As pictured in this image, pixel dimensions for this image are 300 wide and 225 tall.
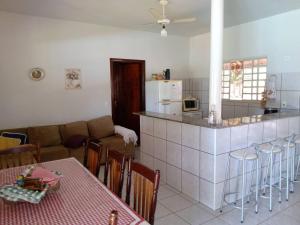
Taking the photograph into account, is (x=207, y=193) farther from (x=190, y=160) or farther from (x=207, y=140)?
(x=207, y=140)


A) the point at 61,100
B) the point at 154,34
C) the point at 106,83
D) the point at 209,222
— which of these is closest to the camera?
the point at 209,222

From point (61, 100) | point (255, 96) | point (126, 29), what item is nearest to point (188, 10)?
point (126, 29)

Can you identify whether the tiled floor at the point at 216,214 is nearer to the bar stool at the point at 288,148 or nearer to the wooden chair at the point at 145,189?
the bar stool at the point at 288,148

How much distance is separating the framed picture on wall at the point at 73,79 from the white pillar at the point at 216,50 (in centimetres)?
271

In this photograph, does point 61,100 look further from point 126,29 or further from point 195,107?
point 195,107

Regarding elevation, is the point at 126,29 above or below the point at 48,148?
above

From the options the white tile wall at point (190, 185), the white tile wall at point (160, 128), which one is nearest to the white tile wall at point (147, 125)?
the white tile wall at point (160, 128)

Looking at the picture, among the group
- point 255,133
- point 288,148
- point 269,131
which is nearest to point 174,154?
point 255,133

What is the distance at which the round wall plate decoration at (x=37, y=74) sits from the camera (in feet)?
12.8

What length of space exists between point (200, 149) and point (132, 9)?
7.79 ft

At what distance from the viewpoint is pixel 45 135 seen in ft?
12.4

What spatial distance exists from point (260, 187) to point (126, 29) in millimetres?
3778

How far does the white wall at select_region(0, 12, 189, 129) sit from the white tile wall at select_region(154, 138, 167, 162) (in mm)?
1829

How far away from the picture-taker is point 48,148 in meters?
3.67
